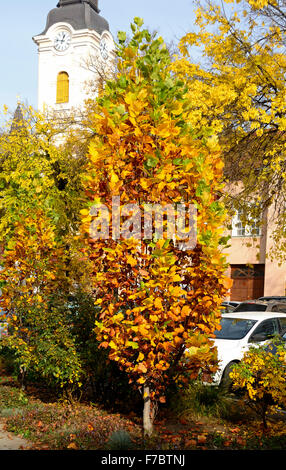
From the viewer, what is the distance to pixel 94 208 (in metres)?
5.87

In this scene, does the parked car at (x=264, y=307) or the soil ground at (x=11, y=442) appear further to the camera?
the parked car at (x=264, y=307)

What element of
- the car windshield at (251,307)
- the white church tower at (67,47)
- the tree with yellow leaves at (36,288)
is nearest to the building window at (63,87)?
the white church tower at (67,47)

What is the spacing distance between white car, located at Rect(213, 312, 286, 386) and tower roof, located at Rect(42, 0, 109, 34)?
36300 mm

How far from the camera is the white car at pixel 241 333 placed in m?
9.86

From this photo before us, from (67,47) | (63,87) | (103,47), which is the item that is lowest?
(63,87)

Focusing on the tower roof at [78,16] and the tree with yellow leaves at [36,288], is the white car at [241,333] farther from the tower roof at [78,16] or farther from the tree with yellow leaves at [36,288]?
the tower roof at [78,16]

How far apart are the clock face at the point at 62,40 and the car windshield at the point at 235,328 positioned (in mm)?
36794

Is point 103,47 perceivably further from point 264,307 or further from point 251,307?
point 264,307

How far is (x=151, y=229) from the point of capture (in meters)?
5.84

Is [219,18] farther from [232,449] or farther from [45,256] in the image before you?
[232,449]

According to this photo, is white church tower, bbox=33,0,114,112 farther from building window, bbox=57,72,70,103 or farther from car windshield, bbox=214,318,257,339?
car windshield, bbox=214,318,257,339

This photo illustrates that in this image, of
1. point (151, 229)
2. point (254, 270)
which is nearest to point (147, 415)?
point (151, 229)

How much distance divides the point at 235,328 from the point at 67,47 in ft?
122
